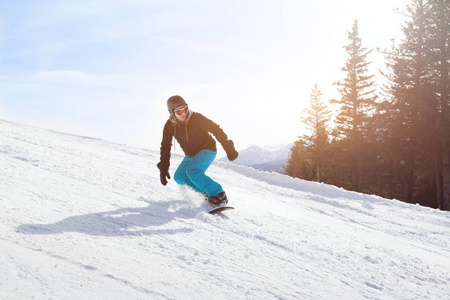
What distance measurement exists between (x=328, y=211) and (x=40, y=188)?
14.0ft

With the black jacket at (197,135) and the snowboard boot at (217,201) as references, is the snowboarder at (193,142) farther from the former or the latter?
the snowboard boot at (217,201)

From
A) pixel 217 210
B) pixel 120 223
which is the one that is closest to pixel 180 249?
pixel 120 223

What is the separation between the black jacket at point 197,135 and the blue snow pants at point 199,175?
12 cm

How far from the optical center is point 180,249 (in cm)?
234

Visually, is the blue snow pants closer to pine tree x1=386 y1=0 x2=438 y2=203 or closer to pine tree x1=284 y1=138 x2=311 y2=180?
pine tree x1=386 y1=0 x2=438 y2=203

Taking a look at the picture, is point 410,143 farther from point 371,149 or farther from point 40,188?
point 40,188

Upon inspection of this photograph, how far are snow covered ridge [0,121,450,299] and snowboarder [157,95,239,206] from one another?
0.95ft

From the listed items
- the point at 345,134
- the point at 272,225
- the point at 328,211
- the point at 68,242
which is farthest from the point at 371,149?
the point at 68,242

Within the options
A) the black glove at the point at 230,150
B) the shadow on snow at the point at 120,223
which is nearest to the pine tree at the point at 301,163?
the black glove at the point at 230,150

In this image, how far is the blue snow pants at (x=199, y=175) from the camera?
3.80 meters

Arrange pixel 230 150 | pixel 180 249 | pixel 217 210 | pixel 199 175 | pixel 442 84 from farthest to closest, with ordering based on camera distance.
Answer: pixel 442 84 → pixel 230 150 → pixel 199 175 → pixel 217 210 → pixel 180 249

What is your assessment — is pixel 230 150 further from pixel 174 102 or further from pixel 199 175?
pixel 174 102

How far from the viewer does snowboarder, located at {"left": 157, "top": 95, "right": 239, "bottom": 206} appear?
3.97m

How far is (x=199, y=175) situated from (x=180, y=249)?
5.35ft
